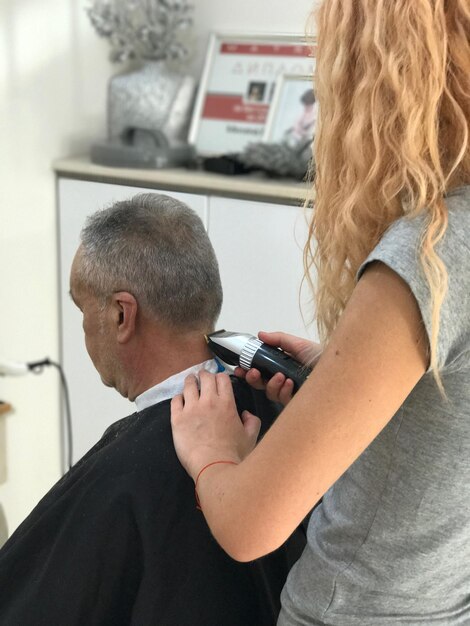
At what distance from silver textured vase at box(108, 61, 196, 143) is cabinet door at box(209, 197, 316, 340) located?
417 millimetres

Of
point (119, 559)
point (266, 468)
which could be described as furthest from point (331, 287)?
point (119, 559)

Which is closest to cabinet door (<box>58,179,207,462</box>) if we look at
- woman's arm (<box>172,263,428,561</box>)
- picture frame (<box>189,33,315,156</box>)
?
picture frame (<box>189,33,315,156</box>)

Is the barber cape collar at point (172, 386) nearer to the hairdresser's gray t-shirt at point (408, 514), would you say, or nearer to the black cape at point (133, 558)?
the black cape at point (133, 558)

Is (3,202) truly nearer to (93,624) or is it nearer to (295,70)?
(295,70)

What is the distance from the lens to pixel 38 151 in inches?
94.6

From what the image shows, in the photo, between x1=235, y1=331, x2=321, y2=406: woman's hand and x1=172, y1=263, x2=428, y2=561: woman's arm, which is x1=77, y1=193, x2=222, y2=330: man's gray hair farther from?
x1=172, y1=263, x2=428, y2=561: woman's arm

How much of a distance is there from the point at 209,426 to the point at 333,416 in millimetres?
318

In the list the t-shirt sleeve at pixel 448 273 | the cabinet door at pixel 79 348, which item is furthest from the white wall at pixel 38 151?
the t-shirt sleeve at pixel 448 273

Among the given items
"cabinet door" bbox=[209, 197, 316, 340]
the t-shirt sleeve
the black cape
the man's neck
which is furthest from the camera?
"cabinet door" bbox=[209, 197, 316, 340]

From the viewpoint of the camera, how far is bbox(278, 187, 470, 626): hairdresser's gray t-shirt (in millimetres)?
813

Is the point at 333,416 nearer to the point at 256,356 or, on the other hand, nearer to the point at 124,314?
the point at 256,356

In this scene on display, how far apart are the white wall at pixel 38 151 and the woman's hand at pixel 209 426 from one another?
135 cm

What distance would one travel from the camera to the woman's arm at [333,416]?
0.78 metres

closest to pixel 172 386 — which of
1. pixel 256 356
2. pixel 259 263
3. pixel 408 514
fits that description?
pixel 256 356
